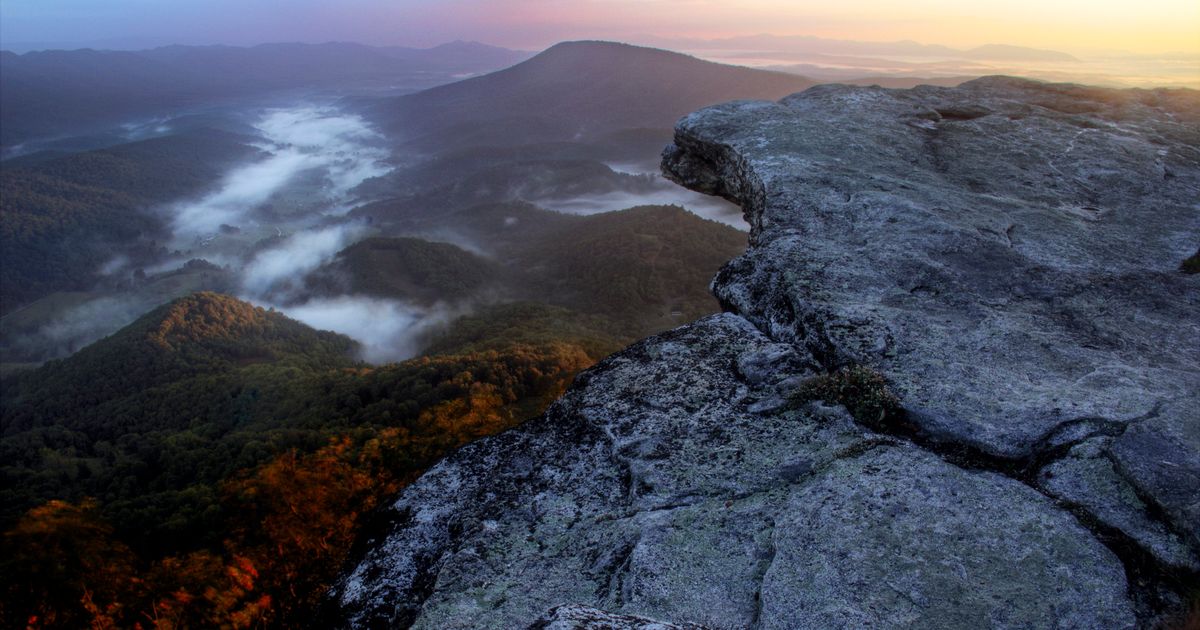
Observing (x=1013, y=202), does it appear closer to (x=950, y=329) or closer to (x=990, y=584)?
(x=950, y=329)

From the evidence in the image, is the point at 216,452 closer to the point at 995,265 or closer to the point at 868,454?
the point at 868,454

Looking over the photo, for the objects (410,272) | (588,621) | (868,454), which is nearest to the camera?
(588,621)

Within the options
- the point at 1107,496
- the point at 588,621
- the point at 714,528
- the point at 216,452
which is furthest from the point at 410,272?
the point at 1107,496

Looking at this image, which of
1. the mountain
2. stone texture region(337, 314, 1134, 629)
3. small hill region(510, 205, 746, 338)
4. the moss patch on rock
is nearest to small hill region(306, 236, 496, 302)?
the mountain

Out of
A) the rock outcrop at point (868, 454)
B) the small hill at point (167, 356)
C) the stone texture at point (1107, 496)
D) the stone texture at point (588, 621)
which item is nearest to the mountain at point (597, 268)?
the small hill at point (167, 356)

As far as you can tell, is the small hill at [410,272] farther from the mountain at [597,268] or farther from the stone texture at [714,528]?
the stone texture at [714,528]

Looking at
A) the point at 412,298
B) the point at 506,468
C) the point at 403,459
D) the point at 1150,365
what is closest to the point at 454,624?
the point at 506,468

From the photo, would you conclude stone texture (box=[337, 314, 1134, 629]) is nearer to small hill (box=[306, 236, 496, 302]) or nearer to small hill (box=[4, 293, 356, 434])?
small hill (box=[4, 293, 356, 434])

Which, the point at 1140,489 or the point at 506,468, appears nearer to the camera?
the point at 1140,489

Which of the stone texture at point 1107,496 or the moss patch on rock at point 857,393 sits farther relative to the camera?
the moss patch on rock at point 857,393
